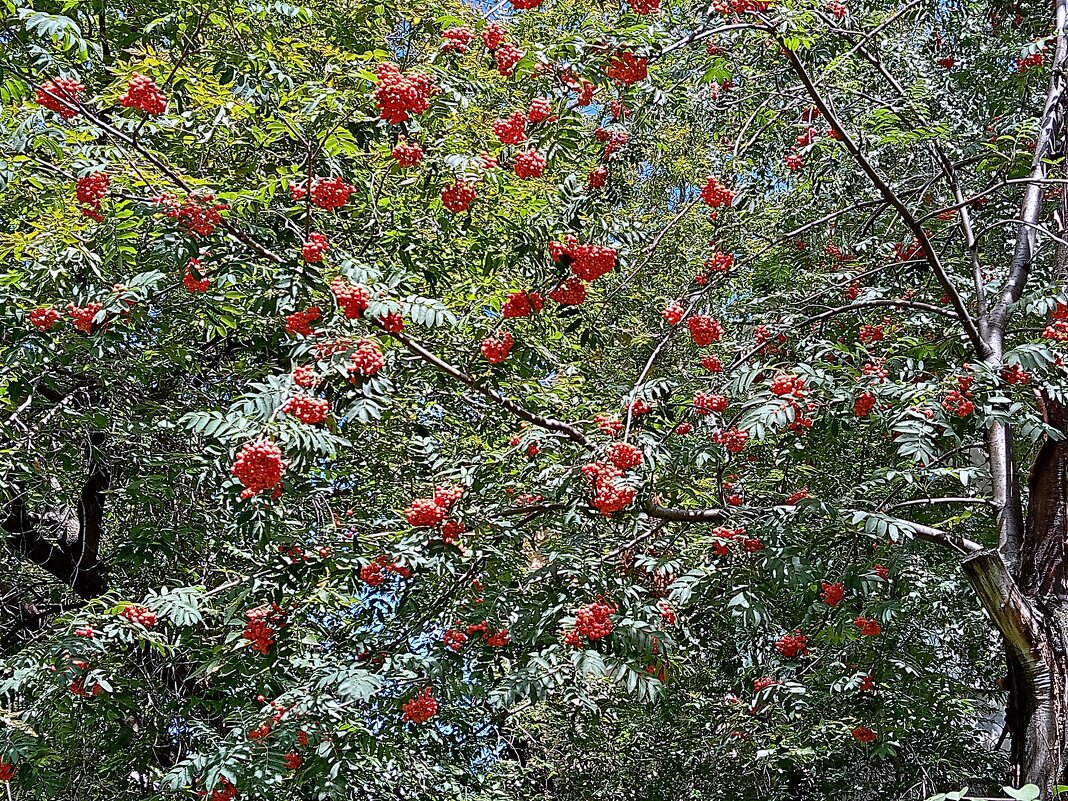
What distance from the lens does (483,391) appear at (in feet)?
12.7

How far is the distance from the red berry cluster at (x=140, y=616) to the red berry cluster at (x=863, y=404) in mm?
2932

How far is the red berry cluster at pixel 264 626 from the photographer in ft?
12.6

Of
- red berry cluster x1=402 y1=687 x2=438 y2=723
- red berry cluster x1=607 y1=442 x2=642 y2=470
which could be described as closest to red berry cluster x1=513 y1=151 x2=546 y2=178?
red berry cluster x1=607 y1=442 x2=642 y2=470

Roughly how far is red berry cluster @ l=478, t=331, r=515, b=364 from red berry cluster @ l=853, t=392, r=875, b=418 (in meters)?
1.37

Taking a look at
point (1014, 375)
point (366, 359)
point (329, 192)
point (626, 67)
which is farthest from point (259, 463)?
point (1014, 375)

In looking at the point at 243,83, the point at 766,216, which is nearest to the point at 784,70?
the point at 766,216

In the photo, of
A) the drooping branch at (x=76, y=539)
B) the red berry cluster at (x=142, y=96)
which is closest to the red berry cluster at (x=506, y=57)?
the red berry cluster at (x=142, y=96)

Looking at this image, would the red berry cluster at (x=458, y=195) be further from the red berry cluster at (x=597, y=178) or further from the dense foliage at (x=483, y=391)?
the red berry cluster at (x=597, y=178)

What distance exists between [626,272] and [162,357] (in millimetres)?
3121

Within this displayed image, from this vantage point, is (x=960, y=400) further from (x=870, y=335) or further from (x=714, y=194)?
(x=714, y=194)

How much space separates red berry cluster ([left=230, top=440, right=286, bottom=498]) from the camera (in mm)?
2881

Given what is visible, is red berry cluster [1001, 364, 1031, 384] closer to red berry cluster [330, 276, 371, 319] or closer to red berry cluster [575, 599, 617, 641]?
red berry cluster [575, 599, 617, 641]

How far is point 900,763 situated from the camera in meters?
5.24

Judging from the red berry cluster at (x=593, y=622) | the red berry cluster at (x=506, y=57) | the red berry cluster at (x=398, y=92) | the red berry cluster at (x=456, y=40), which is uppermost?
the red berry cluster at (x=506, y=57)
